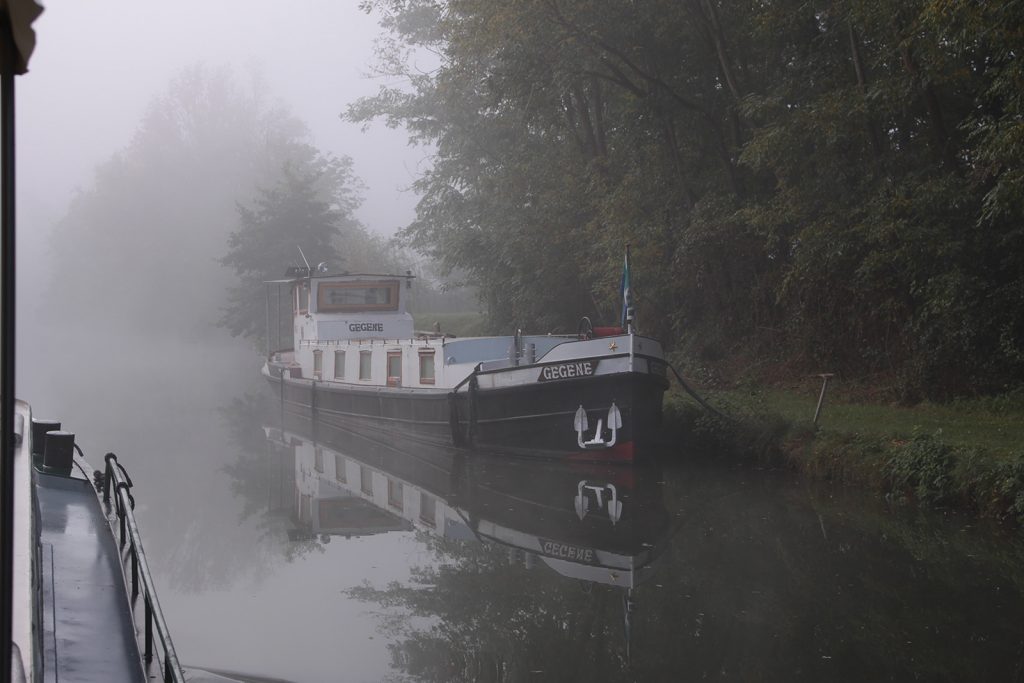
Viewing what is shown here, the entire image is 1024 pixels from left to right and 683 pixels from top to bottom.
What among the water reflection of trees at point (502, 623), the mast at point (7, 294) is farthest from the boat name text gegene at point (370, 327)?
the mast at point (7, 294)

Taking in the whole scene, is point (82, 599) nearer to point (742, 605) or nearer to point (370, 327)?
point (742, 605)

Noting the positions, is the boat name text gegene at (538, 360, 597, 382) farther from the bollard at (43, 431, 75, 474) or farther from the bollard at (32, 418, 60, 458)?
the bollard at (43, 431, 75, 474)

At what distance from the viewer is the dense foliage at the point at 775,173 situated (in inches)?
525

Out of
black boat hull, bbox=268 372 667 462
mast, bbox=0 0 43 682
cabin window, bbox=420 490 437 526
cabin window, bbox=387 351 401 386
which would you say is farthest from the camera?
cabin window, bbox=387 351 401 386

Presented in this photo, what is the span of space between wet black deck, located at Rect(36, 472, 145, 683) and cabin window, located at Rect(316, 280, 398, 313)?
1459 centimetres

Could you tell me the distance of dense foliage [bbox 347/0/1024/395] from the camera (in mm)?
13344

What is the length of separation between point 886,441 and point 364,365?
10.7 m

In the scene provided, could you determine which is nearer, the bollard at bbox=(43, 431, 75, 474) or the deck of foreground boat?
the deck of foreground boat

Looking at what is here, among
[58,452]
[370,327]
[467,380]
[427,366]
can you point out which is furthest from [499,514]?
[370,327]

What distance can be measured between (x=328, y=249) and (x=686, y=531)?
29.7 meters

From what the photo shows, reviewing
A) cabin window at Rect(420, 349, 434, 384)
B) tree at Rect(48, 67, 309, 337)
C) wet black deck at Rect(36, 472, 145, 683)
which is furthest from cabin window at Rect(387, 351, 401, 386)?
tree at Rect(48, 67, 309, 337)

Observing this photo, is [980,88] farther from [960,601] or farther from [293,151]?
[293,151]

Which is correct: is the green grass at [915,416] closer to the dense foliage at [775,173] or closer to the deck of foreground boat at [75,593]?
the dense foliage at [775,173]

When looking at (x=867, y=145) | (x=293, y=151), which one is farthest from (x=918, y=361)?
(x=293, y=151)
